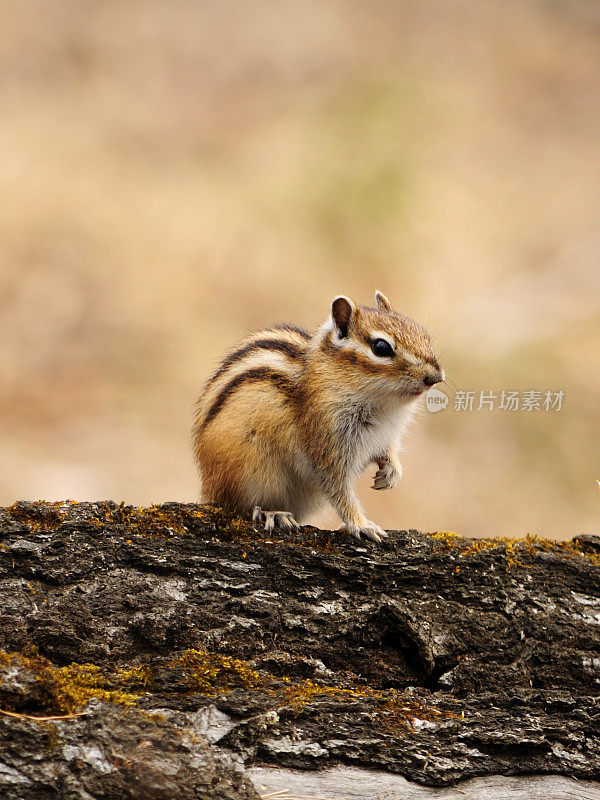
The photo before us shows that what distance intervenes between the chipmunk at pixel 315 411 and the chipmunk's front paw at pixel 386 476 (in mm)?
219

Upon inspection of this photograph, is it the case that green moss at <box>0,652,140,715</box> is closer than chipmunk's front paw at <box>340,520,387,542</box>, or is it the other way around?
green moss at <box>0,652,140,715</box>

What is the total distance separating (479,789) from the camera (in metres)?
3.08

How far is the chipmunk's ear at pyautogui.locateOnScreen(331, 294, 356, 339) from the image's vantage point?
4449 mm

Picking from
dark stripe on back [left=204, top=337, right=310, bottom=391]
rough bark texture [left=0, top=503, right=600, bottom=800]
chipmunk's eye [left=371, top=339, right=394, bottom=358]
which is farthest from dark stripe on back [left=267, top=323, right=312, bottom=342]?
rough bark texture [left=0, top=503, right=600, bottom=800]

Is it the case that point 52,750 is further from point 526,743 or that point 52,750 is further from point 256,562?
point 526,743

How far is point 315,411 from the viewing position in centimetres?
442

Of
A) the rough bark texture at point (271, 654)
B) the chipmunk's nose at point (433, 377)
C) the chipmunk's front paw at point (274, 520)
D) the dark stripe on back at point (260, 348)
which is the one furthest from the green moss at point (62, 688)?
the chipmunk's nose at point (433, 377)

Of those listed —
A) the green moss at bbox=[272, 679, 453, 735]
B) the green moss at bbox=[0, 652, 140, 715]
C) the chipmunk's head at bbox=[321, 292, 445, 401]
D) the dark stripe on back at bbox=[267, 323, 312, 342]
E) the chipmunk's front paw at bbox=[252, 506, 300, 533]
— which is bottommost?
Answer: the green moss at bbox=[0, 652, 140, 715]

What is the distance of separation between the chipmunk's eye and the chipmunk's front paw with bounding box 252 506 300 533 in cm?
101

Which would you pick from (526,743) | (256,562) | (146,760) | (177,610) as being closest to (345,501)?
(256,562)

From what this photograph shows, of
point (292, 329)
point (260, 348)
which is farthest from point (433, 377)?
point (292, 329)

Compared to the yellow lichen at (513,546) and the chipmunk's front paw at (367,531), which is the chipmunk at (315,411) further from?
the yellow lichen at (513,546)

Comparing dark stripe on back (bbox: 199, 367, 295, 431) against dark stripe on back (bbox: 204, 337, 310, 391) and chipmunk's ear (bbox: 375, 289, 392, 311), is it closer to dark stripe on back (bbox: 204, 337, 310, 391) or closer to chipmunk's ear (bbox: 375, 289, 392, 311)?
dark stripe on back (bbox: 204, 337, 310, 391)

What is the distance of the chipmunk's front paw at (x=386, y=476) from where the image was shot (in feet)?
15.9
